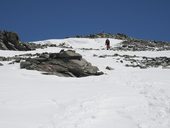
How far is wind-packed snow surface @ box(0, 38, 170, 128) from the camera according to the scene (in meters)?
10.7

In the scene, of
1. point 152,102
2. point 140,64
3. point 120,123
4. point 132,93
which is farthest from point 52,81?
point 140,64

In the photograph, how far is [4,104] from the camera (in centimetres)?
1218

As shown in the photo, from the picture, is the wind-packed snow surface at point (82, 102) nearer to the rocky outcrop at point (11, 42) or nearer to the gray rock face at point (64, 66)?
the gray rock face at point (64, 66)

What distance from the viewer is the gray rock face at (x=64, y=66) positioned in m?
21.3

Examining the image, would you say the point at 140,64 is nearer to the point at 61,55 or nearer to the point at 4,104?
the point at 61,55

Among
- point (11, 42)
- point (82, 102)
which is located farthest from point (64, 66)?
point (11, 42)

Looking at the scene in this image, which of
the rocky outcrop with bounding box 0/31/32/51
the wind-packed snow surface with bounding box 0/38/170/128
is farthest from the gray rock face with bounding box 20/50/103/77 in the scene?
the rocky outcrop with bounding box 0/31/32/51

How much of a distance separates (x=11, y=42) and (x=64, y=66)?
19544mm

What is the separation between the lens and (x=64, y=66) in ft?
71.6

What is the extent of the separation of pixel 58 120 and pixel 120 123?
1.98 m

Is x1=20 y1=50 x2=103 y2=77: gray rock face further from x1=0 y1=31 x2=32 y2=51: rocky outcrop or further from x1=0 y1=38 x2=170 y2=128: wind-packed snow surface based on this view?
x1=0 y1=31 x2=32 y2=51: rocky outcrop

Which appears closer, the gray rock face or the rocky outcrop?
the gray rock face

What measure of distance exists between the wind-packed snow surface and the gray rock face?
2.32 m

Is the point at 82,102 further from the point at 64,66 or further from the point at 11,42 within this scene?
the point at 11,42
